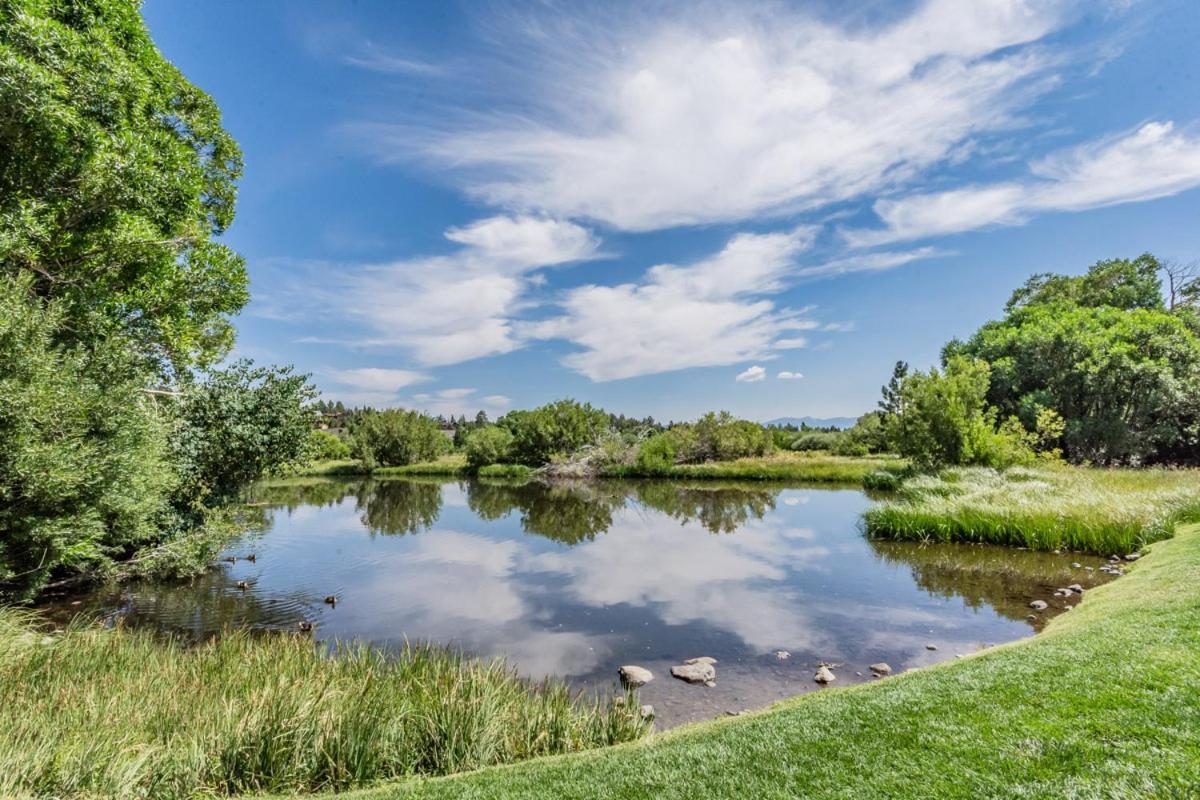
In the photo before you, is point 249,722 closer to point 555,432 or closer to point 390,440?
point 555,432

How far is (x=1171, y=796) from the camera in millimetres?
2932

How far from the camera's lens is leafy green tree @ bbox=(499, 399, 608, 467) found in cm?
5578

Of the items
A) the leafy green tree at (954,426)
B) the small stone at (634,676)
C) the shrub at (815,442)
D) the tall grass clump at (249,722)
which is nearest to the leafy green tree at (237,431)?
the tall grass clump at (249,722)

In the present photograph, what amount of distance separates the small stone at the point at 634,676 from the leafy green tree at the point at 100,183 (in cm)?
1112

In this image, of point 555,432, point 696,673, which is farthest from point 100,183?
point 555,432

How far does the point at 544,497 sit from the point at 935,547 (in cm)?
2390

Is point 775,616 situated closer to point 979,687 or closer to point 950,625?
point 950,625

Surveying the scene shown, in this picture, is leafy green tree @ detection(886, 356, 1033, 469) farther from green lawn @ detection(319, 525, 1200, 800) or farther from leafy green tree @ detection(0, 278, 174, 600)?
leafy green tree @ detection(0, 278, 174, 600)

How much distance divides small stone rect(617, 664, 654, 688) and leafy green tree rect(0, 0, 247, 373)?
438 inches

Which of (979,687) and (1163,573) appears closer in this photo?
(979,687)

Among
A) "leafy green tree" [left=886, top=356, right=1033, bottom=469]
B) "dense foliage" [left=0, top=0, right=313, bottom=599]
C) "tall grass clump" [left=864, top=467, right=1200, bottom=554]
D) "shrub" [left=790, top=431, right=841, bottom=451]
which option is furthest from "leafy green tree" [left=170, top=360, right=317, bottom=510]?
"shrub" [left=790, top=431, right=841, bottom=451]

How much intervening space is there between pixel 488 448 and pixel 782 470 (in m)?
30.7

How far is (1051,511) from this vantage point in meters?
14.9

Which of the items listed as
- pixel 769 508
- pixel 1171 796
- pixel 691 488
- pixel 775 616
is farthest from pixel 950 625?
pixel 691 488
